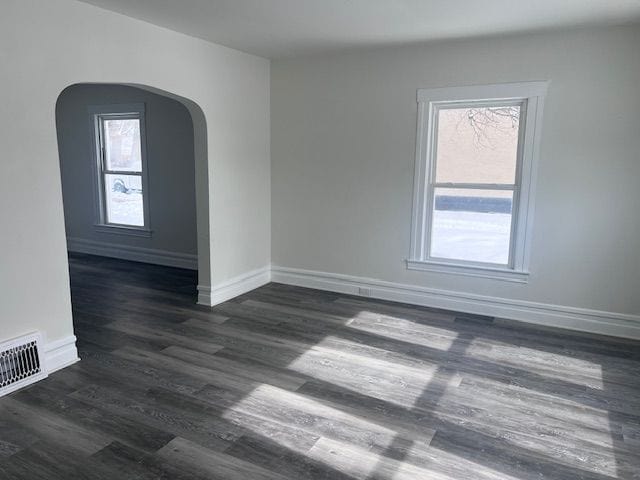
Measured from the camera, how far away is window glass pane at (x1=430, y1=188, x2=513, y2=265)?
4.51 meters

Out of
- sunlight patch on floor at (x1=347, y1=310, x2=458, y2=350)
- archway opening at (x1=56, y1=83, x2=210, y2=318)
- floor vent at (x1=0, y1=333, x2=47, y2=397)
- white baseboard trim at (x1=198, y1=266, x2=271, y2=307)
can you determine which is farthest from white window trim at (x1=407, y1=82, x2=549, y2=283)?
floor vent at (x1=0, y1=333, x2=47, y2=397)

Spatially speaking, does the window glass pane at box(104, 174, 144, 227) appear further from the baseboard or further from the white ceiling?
the white ceiling

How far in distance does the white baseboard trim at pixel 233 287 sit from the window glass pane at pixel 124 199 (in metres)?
2.26

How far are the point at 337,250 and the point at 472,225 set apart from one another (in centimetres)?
145

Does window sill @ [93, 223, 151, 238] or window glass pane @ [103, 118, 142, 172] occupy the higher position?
window glass pane @ [103, 118, 142, 172]

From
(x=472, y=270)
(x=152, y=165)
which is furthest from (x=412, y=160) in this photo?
(x=152, y=165)

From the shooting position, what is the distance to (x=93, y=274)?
6000 millimetres

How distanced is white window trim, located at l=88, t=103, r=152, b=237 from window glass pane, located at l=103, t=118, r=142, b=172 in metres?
0.11

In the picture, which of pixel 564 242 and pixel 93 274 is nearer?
pixel 564 242

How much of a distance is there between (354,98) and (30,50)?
2899 millimetres

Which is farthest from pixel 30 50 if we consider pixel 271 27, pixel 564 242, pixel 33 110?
pixel 564 242

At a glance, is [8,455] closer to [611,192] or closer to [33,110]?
[33,110]

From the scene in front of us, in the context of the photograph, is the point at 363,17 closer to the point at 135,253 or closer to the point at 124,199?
the point at 124,199

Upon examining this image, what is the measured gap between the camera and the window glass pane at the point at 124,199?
6.73 m
